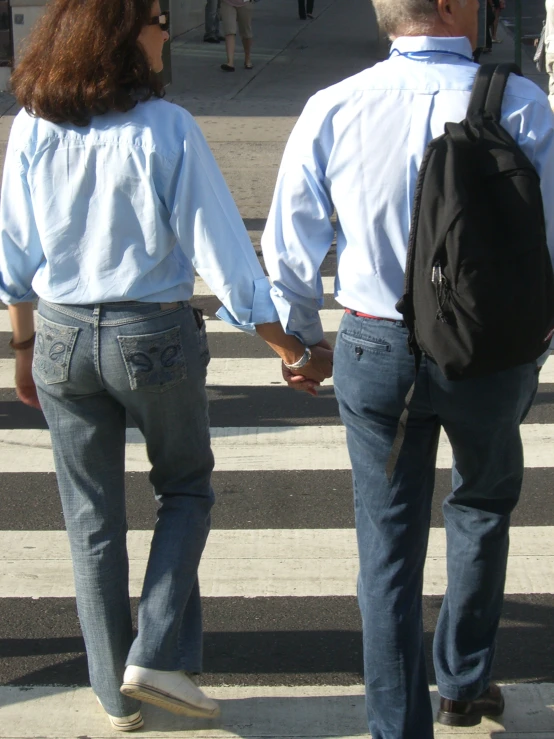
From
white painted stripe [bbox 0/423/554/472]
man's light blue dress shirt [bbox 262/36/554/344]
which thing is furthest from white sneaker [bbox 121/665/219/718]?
white painted stripe [bbox 0/423/554/472]

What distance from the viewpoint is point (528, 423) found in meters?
5.47

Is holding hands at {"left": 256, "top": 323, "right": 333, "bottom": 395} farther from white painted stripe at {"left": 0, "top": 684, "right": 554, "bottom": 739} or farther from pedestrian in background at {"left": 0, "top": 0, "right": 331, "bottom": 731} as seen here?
white painted stripe at {"left": 0, "top": 684, "right": 554, "bottom": 739}

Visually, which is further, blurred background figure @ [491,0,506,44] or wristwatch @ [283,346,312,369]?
blurred background figure @ [491,0,506,44]

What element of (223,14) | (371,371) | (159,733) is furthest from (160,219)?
(223,14)

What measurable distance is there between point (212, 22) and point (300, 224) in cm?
1711

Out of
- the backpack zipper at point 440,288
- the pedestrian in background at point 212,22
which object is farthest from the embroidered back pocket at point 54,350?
the pedestrian in background at point 212,22

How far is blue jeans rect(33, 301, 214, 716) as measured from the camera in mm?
2627

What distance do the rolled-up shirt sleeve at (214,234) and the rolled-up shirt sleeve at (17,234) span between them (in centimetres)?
38

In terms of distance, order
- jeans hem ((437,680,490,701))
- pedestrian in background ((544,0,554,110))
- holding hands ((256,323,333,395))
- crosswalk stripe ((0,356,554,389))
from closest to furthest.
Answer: holding hands ((256,323,333,395)), jeans hem ((437,680,490,701)), crosswalk stripe ((0,356,554,389)), pedestrian in background ((544,0,554,110))

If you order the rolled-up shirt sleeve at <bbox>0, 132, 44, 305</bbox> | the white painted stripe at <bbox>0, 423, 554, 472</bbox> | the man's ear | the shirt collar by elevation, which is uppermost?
the man's ear

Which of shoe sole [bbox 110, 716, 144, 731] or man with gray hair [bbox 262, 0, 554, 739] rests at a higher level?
man with gray hair [bbox 262, 0, 554, 739]

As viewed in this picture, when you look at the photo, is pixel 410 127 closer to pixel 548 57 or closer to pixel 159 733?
pixel 159 733

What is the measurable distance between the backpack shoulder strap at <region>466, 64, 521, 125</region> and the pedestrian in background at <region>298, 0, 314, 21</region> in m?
20.4

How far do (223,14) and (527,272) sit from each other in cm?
1410
